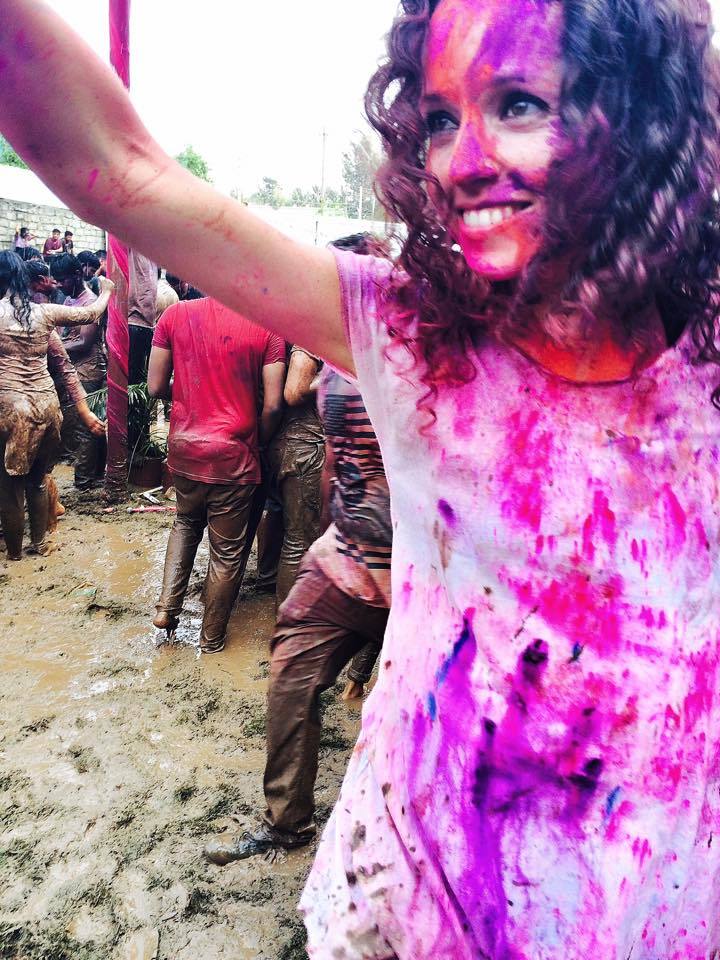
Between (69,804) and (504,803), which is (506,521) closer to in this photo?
(504,803)

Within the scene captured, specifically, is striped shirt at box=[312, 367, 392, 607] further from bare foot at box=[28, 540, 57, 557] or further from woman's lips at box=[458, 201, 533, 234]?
bare foot at box=[28, 540, 57, 557]

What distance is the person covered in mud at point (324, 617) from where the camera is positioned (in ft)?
8.57

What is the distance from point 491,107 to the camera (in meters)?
0.94

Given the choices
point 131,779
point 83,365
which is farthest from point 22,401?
point 131,779

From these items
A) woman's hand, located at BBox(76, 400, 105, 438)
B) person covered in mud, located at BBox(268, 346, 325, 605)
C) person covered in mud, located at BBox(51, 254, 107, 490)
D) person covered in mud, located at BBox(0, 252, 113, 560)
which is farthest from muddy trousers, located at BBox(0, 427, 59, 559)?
person covered in mud, located at BBox(268, 346, 325, 605)

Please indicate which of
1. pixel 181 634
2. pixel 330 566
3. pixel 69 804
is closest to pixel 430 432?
pixel 330 566

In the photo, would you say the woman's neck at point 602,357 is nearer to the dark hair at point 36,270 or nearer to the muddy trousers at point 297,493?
the muddy trousers at point 297,493

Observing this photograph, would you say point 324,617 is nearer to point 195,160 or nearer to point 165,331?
point 165,331

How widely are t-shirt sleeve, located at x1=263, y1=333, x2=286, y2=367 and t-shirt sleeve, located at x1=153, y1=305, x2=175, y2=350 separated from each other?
1.85ft

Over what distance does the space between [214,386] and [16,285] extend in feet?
6.76

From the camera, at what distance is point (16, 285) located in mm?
5117

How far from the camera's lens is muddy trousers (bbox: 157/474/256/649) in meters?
4.26

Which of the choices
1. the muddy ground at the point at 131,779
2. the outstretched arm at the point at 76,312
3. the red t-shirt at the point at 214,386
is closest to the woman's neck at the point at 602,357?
the muddy ground at the point at 131,779

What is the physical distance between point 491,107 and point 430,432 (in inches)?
17.0
